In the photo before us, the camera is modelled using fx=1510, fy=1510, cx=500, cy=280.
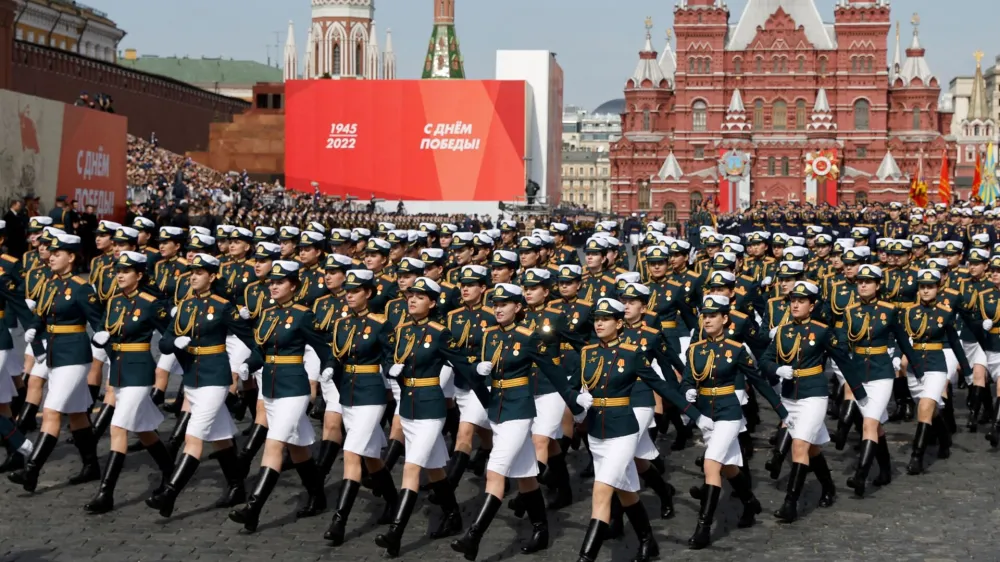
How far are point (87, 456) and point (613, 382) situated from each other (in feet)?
15.8

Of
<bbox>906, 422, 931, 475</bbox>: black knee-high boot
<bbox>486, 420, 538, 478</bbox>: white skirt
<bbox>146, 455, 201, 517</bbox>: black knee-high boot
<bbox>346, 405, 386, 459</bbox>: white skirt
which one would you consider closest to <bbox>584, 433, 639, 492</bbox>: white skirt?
<bbox>486, 420, 538, 478</bbox>: white skirt

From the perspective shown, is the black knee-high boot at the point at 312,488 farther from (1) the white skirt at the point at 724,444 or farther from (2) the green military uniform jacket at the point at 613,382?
(1) the white skirt at the point at 724,444


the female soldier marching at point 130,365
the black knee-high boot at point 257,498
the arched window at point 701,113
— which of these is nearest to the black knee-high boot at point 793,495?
the black knee-high boot at point 257,498

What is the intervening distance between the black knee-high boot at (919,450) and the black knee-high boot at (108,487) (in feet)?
22.7

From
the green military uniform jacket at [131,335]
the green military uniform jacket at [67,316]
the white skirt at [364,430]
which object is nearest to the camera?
the white skirt at [364,430]

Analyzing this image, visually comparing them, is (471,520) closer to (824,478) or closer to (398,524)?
(398,524)

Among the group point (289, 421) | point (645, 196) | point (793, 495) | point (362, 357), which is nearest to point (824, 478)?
point (793, 495)

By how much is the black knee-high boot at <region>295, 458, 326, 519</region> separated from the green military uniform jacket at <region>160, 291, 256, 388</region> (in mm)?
849

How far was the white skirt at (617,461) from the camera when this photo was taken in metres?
9.74

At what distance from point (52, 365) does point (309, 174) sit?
65.7 m

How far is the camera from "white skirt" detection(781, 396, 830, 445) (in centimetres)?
1159

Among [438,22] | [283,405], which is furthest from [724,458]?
[438,22]

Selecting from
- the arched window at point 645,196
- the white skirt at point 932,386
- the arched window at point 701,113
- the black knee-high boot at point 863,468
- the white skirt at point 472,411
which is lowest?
Result: the black knee-high boot at point 863,468

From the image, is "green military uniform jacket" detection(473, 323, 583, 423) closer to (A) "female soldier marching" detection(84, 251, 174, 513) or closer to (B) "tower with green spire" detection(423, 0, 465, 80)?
(A) "female soldier marching" detection(84, 251, 174, 513)
